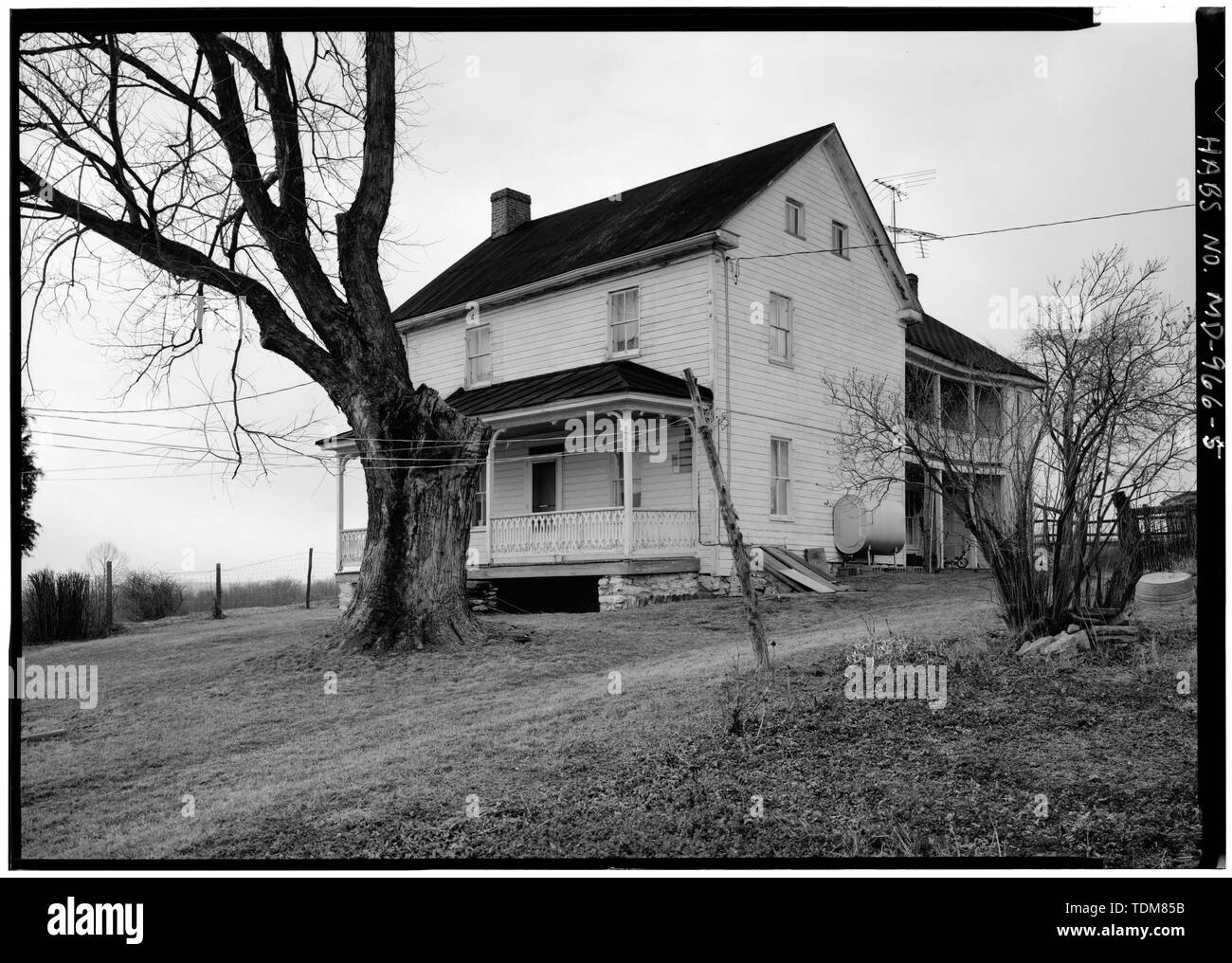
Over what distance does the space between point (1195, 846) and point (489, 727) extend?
13.4 feet

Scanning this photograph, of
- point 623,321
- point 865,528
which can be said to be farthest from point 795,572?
point 623,321

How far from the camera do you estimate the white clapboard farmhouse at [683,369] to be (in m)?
13.7

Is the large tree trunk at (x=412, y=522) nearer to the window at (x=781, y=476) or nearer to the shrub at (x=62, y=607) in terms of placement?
the shrub at (x=62, y=607)

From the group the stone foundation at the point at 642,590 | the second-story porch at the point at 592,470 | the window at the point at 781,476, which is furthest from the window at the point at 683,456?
the stone foundation at the point at 642,590

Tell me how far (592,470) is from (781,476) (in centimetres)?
280

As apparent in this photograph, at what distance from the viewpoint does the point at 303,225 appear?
397 inches

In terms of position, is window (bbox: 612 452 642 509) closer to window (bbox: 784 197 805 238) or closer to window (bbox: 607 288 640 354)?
window (bbox: 607 288 640 354)

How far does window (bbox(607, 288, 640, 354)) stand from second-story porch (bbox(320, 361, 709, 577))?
19.6 inches

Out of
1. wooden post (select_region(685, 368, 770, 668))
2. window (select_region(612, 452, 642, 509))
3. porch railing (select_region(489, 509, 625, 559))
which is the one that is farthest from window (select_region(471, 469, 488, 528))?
wooden post (select_region(685, 368, 770, 668))

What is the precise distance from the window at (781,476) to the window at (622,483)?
5.84 feet

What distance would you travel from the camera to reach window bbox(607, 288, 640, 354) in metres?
15.5

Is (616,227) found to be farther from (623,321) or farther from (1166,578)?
(1166,578)
